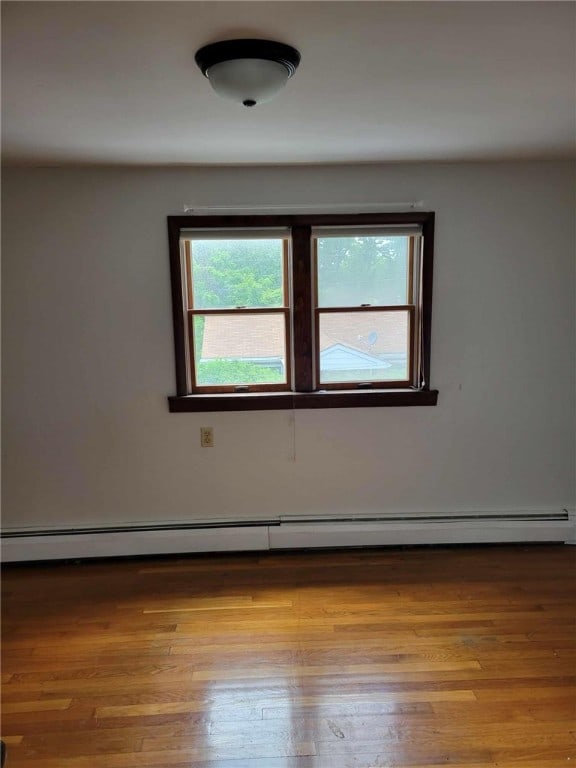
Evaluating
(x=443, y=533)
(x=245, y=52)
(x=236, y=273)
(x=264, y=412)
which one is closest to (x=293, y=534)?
(x=264, y=412)

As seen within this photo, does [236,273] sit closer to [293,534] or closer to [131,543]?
[293,534]

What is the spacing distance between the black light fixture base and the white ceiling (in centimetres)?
3

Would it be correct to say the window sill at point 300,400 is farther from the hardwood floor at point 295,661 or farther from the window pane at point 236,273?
the hardwood floor at point 295,661

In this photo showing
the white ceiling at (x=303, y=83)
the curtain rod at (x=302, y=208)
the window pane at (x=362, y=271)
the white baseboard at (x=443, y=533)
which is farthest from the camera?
the white baseboard at (x=443, y=533)

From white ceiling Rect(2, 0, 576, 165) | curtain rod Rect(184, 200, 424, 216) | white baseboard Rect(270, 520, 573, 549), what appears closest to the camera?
white ceiling Rect(2, 0, 576, 165)

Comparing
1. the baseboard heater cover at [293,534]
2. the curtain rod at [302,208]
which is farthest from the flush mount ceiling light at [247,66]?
the baseboard heater cover at [293,534]

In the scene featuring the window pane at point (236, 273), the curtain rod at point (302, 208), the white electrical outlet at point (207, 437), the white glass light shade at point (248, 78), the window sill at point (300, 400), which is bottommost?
the white electrical outlet at point (207, 437)

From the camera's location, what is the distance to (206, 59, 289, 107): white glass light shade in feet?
5.11

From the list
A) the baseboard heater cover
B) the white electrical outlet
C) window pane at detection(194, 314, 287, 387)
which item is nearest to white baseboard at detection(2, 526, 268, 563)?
the baseboard heater cover

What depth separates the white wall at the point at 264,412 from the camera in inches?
116

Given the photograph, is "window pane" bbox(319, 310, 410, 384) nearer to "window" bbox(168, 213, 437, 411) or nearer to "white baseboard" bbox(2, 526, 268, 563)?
"window" bbox(168, 213, 437, 411)

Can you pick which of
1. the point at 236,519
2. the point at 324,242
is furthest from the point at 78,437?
the point at 324,242

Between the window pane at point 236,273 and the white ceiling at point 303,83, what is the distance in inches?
18.4

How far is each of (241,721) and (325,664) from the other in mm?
435
